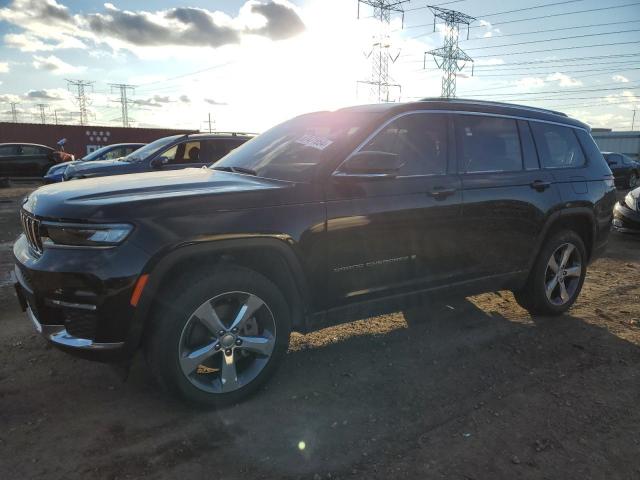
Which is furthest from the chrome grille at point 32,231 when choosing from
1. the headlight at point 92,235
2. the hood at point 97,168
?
the hood at point 97,168

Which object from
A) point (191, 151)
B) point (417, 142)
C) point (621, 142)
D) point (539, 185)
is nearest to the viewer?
point (417, 142)

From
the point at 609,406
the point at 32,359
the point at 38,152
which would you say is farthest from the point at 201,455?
the point at 38,152

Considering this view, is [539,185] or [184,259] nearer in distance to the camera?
[184,259]

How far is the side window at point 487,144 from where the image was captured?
3885 millimetres

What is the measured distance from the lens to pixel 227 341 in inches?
114

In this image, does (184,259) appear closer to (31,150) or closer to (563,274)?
(563,274)

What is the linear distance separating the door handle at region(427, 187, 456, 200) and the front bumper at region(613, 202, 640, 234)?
6053mm

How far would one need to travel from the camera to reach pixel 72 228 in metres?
2.57

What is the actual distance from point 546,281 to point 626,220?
16.4 ft

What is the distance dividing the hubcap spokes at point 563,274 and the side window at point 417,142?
1.70m

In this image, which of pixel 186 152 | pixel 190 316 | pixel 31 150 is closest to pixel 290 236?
pixel 190 316

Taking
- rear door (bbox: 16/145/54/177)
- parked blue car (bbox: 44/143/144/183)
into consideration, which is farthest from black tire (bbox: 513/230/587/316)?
rear door (bbox: 16/145/54/177)

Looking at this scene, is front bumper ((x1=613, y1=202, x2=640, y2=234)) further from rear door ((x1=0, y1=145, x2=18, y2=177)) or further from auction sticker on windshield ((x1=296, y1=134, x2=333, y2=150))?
rear door ((x1=0, y1=145, x2=18, y2=177))

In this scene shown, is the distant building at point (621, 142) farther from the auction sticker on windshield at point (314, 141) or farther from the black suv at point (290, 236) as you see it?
the auction sticker on windshield at point (314, 141)
